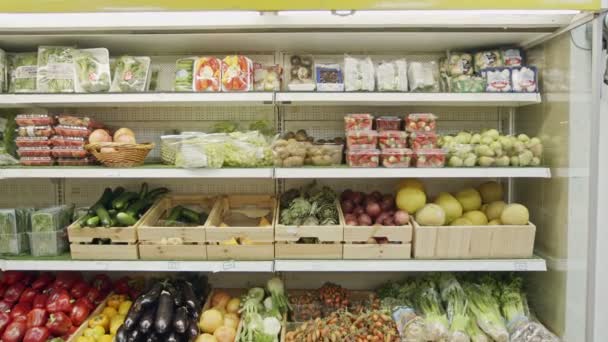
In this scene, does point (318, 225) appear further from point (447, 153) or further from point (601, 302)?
point (601, 302)

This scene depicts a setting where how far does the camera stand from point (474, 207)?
8.80 feet

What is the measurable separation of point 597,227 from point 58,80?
3054 mm

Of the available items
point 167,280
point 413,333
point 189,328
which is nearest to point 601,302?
point 413,333

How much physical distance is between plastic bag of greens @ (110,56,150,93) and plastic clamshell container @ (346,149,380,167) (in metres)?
1.32

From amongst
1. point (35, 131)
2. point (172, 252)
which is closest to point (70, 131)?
point (35, 131)

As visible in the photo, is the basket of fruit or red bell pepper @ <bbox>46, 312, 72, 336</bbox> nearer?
the basket of fruit

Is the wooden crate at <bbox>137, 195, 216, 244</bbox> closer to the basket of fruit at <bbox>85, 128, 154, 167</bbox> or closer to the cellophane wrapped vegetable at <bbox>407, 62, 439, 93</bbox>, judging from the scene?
the basket of fruit at <bbox>85, 128, 154, 167</bbox>

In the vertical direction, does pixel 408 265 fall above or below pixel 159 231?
below

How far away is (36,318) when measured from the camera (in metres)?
2.52

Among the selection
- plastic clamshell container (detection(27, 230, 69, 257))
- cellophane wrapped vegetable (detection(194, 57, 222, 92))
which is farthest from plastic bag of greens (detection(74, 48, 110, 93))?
plastic clamshell container (detection(27, 230, 69, 257))

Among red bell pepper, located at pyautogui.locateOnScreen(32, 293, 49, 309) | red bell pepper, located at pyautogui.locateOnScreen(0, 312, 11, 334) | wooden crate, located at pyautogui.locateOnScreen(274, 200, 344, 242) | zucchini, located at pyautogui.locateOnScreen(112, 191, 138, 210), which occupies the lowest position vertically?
red bell pepper, located at pyautogui.locateOnScreen(0, 312, 11, 334)

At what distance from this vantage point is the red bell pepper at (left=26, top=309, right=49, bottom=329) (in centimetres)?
250

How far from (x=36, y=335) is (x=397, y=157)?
2.30 metres

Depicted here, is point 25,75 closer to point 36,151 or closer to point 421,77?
point 36,151
